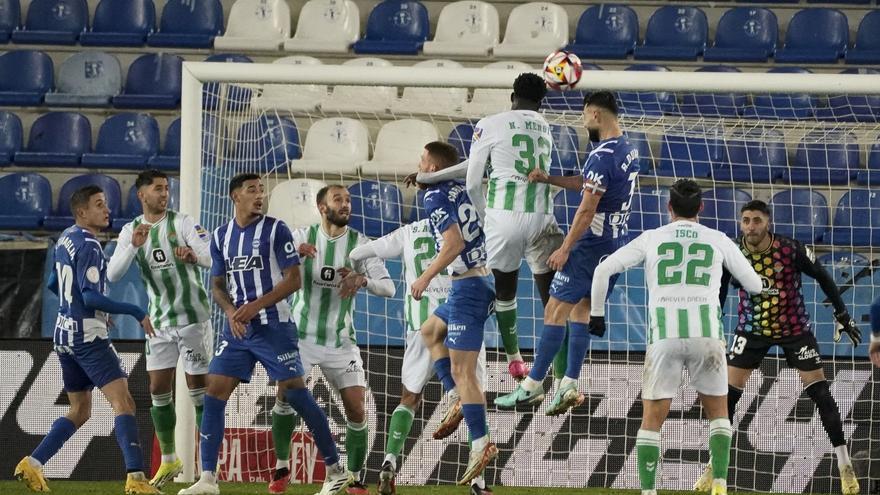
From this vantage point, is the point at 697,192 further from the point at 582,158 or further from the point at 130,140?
the point at 130,140

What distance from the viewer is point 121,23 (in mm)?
16328

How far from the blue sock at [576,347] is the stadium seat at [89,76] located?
8.51 meters

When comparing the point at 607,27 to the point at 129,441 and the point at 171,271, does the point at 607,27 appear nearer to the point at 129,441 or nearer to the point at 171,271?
the point at 171,271

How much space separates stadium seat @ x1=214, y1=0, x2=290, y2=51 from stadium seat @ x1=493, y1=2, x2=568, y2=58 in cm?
256

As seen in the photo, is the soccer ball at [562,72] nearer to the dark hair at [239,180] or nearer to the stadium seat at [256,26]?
the dark hair at [239,180]

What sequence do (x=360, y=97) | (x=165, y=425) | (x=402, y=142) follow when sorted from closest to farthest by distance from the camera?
1. (x=165, y=425)
2. (x=402, y=142)
3. (x=360, y=97)

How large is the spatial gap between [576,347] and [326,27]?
8.17 meters

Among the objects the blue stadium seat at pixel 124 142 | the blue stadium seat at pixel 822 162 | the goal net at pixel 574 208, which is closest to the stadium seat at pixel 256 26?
the blue stadium seat at pixel 124 142

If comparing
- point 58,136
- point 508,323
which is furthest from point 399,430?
point 58,136

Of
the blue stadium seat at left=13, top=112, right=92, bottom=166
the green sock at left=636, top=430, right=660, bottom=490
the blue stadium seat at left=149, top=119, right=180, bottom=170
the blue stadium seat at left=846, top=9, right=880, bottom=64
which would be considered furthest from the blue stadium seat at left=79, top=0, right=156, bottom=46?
the green sock at left=636, top=430, right=660, bottom=490

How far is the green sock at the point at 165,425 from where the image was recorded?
10195 mm

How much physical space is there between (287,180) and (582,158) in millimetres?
2873

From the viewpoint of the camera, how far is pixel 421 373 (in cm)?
984

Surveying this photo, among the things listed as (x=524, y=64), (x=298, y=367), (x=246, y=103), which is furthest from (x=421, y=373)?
(x=524, y=64)
